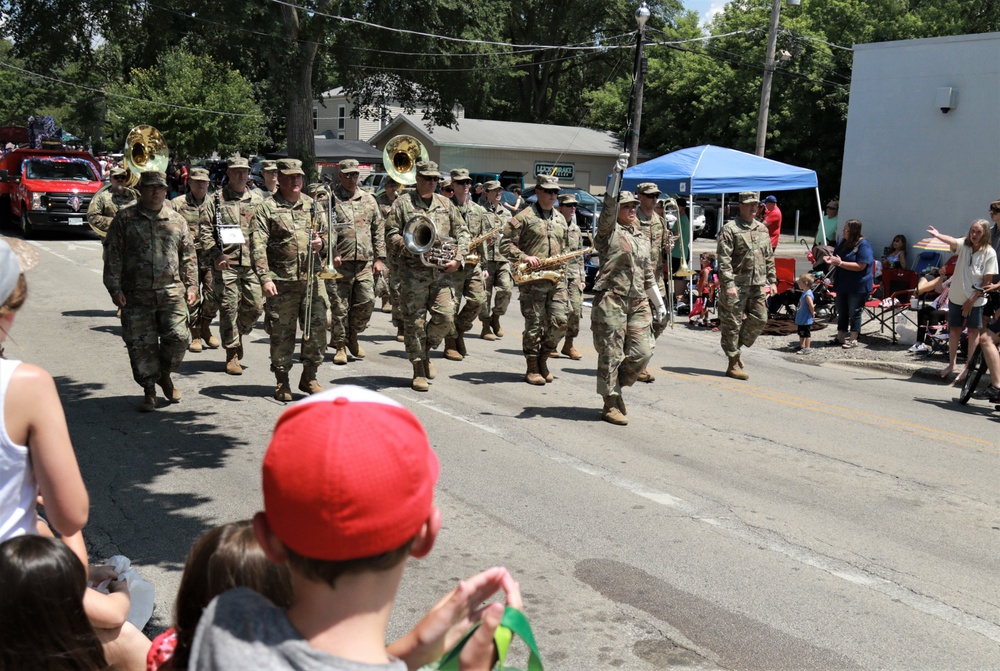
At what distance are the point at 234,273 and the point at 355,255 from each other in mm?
1560

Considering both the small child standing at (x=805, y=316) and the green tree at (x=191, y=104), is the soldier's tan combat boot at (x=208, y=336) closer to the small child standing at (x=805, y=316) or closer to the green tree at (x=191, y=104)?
the small child standing at (x=805, y=316)

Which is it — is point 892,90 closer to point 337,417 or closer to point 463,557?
point 463,557

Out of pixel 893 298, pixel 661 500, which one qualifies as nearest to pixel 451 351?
pixel 661 500

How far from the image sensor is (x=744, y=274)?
11828 mm

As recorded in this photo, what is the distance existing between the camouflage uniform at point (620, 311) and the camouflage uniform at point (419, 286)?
74.1 inches

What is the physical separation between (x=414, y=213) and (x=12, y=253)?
7469 mm

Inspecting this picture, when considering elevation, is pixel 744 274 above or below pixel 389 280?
above

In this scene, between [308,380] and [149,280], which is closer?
[149,280]

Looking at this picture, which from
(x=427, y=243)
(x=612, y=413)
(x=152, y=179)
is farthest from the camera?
(x=427, y=243)

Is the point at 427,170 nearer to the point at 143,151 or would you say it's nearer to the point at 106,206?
the point at 143,151

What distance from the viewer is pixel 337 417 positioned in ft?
5.74

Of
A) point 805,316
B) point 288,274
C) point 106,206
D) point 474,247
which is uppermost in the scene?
point 106,206

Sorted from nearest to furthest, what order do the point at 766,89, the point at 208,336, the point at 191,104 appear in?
the point at 208,336, the point at 766,89, the point at 191,104

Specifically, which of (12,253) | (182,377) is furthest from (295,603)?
(182,377)
